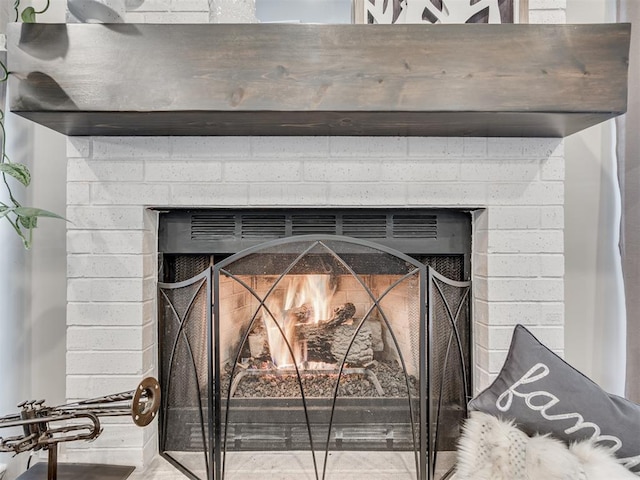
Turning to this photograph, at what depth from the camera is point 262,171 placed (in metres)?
1.39

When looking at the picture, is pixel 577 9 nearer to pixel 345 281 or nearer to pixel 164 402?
pixel 345 281

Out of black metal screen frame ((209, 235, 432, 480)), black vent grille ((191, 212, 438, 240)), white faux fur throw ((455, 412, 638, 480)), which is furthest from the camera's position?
black vent grille ((191, 212, 438, 240))

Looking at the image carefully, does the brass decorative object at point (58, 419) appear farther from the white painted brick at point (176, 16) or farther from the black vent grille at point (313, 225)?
the white painted brick at point (176, 16)

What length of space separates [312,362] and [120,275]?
67cm

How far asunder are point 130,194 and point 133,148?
5.8 inches

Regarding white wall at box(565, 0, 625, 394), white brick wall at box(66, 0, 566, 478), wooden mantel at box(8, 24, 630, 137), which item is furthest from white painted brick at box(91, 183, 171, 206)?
white wall at box(565, 0, 625, 394)

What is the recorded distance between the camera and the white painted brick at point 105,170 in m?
1.38

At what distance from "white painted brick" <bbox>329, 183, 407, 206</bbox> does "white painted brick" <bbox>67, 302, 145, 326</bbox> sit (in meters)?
0.73

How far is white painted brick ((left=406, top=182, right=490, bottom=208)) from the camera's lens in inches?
54.6

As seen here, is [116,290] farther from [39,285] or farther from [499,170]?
[499,170]

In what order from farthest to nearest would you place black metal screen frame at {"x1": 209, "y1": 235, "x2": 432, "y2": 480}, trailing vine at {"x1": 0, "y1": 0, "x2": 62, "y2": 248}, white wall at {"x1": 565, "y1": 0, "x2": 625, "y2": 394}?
white wall at {"x1": 565, "y1": 0, "x2": 625, "y2": 394}
black metal screen frame at {"x1": 209, "y1": 235, "x2": 432, "y2": 480}
trailing vine at {"x1": 0, "y1": 0, "x2": 62, "y2": 248}

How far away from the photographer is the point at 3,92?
1484 mm

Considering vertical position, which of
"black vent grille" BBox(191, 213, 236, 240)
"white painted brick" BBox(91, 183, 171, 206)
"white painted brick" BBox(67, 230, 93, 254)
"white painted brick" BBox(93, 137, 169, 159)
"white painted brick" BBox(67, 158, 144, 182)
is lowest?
"white painted brick" BBox(67, 230, 93, 254)

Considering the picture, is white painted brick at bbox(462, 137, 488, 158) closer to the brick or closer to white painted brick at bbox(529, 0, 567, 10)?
the brick
